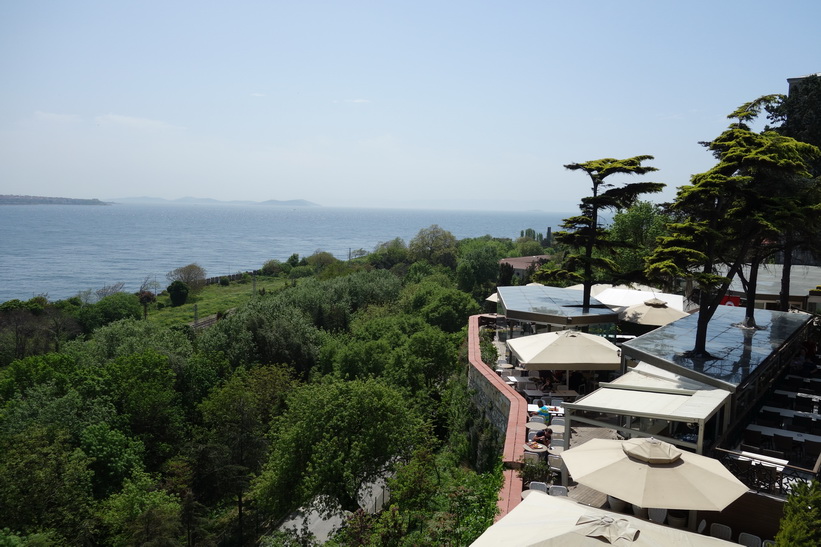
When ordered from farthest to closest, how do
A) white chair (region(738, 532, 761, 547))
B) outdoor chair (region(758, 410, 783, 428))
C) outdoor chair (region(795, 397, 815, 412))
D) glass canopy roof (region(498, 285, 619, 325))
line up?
1. glass canopy roof (region(498, 285, 619, 325))
2. outdoor chair (region(795, 397, 815, 412))
3. outdoor chair (region(758, 410, 783, 428))
4. white chair (region(738, 532, 761, 547))

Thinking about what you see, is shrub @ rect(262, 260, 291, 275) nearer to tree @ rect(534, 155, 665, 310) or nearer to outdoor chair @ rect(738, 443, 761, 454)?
tree @ rect(534, 155, 665, 310)

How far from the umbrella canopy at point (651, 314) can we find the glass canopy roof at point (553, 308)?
0.57 m

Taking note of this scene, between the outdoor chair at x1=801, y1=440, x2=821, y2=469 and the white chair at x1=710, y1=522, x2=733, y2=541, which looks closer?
the white chair at x1=710, y1=522, x2=733, y2=541

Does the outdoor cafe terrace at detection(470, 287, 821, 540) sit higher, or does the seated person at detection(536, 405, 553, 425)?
the outdoor cafe terrace at detection(470, 287, 821, 540)

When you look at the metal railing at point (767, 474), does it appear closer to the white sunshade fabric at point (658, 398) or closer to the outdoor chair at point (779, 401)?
the white sunshade fabric at point (658, 398)

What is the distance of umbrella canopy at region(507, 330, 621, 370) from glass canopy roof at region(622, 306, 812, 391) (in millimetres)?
843

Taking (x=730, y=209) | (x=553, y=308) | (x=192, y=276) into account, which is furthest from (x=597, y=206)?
(x=192, y=276)

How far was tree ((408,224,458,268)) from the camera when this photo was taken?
82.6 m

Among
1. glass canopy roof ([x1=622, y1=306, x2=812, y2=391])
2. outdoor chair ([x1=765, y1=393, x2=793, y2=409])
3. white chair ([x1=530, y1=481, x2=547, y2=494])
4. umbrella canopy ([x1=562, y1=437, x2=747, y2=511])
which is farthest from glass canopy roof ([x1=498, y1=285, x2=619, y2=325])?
umbrella canopy ([x1=562, y1=437, x2=747, y2=511])

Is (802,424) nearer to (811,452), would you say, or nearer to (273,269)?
(811,452)

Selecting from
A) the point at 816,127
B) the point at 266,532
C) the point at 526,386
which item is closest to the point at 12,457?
the point at 266,532

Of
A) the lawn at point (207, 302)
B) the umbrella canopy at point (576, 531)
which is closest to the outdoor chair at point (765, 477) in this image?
the umbrella canopy at point (576, 531)

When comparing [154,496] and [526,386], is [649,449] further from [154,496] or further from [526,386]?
[154,496]

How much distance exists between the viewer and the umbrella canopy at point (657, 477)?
23.9 ft
